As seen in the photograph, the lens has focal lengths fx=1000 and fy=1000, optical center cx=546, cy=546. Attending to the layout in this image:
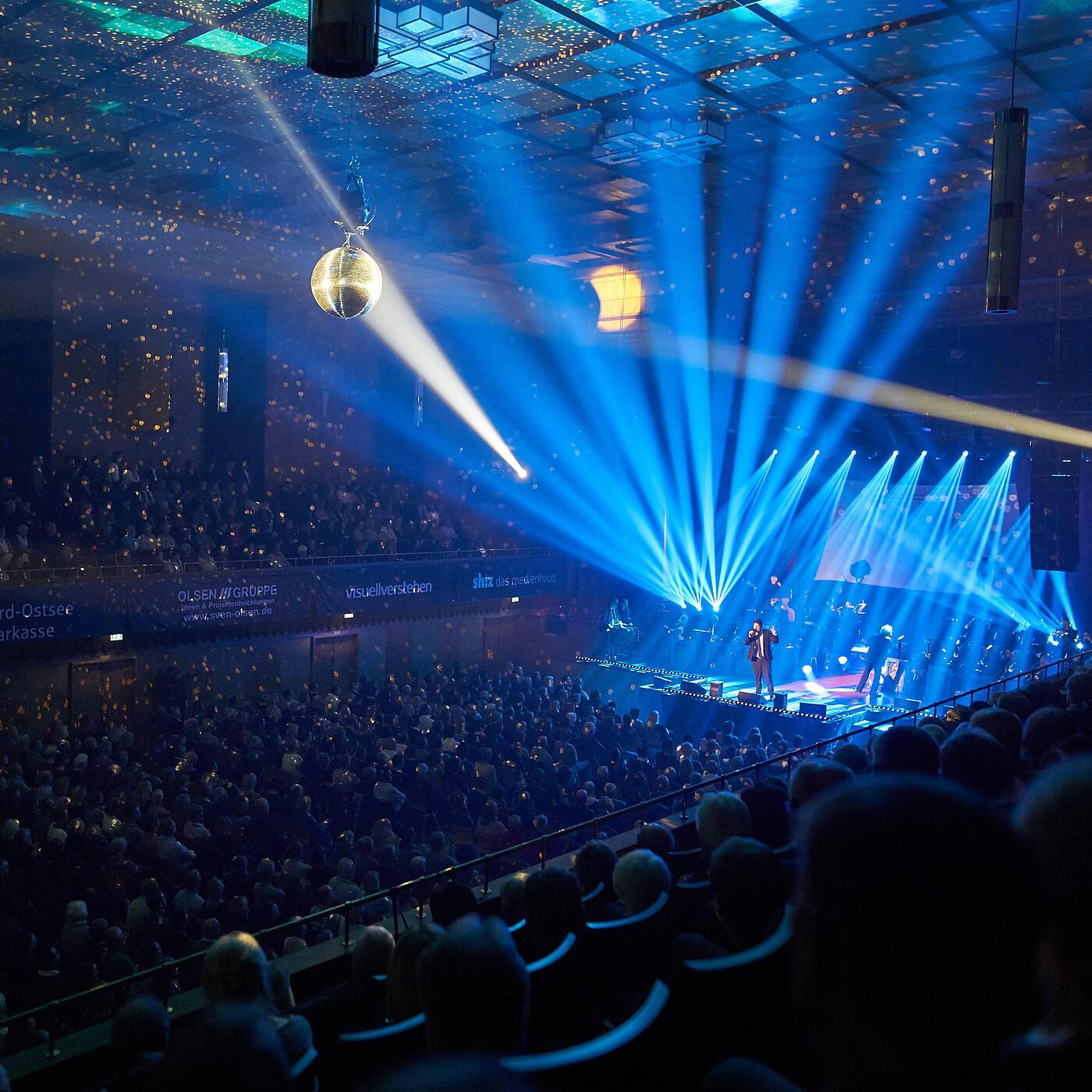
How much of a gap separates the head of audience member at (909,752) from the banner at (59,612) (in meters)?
12.3

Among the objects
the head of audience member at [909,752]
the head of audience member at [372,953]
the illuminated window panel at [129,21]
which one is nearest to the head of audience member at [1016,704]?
the head of audience member at [909,752]

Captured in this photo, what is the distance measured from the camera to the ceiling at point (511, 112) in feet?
29.4

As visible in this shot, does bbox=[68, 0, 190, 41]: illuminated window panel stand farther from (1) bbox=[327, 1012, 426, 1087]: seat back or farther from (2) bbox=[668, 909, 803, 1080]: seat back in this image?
(2) bbox=[668, 909, 803, 1080]: seat back

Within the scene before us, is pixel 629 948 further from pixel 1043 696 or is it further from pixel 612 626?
pixel 612 626

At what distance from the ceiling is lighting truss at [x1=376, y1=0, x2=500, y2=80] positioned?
0.58ft

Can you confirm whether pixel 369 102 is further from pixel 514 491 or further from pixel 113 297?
pixel 514 491

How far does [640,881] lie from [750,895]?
99cm

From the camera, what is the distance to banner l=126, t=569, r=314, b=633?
14.5m

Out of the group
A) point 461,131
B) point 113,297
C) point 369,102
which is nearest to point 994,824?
point 369,102

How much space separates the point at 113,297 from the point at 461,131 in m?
7.96

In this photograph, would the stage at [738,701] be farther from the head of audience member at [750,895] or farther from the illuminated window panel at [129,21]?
the head of audience member at [750,895]

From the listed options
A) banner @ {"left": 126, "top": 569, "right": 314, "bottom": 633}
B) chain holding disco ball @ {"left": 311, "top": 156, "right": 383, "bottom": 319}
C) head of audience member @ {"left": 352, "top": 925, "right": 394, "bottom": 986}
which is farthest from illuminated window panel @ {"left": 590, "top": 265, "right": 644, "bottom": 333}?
head of audience member @ {"left": 352, "top": 925, "right": 394, "bottom": 986}

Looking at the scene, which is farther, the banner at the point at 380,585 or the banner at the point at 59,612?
the banner at the point at 380,585

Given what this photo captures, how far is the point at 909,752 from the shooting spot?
342cm
